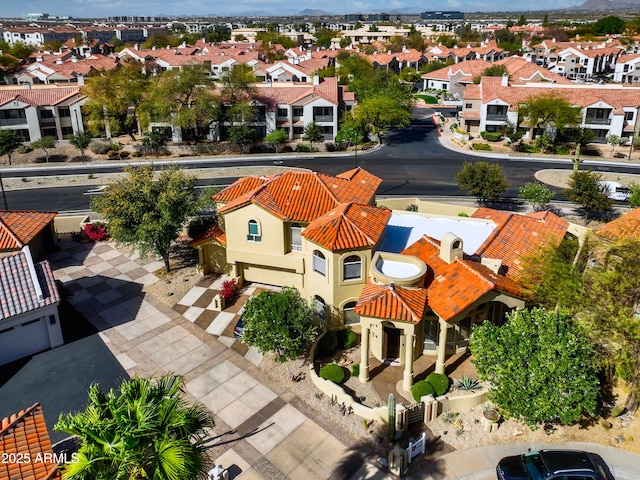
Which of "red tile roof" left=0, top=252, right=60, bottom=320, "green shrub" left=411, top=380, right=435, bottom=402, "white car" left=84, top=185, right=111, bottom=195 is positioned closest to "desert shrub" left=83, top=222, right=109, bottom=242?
"white car" left=84, top=185, right=111, bottom=195

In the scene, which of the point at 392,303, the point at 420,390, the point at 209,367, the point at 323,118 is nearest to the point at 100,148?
the point at 323,118

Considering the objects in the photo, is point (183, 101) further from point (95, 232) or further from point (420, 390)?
point (420, 390)

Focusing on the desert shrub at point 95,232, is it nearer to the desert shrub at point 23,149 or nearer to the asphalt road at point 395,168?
the asphalt road at point 395,168

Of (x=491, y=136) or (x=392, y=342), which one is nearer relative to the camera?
(x=392, y=342)

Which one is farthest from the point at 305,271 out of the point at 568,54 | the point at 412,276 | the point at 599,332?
the point at 568,54

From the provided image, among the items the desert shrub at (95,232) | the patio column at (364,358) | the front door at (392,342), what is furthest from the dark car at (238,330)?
the desert shrub at (95,232)

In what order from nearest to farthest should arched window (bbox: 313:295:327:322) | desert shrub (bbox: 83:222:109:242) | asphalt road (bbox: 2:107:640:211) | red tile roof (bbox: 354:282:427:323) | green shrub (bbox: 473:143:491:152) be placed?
1. red tile roof (bbox: 354:282:427:323)
2. arched window (bbox: 313:295:327:322)
3. desert shrub (bbox: 83:222:109:242)
4. asphalt road (bbox: 2:107:640:211)
5. green shrub (bbox: 473:143:491:152)

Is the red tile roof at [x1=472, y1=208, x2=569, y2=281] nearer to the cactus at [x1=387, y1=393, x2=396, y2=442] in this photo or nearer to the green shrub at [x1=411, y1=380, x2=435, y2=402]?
the green shrub at [x1=411, y1=380, x2=435, y2=402]
